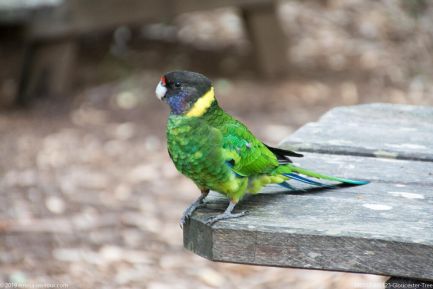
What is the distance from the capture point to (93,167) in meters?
5.07

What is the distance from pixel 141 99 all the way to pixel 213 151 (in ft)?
13.9

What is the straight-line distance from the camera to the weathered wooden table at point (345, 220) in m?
1.69

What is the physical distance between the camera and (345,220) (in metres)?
1.82

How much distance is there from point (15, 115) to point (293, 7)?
3.94m

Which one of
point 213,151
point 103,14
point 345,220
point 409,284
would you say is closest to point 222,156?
point 213,151

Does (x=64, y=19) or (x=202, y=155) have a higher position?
(x=64, y=19)

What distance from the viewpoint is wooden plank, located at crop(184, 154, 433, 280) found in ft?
5.51

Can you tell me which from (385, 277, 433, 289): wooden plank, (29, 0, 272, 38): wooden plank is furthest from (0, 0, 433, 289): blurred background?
(385, 277, 433, 289): wooden plank

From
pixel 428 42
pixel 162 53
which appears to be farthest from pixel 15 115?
pixel 428 42

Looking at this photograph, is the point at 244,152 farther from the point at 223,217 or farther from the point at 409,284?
the point at 409,284

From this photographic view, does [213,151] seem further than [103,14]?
No

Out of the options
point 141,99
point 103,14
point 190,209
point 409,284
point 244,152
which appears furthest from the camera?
point 141,99

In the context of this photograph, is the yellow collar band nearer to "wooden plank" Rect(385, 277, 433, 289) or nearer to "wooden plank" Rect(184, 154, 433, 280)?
"wooden plank" Rect(184, 154, 433, 280)

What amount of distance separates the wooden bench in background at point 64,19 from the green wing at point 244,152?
3705 millimetres
